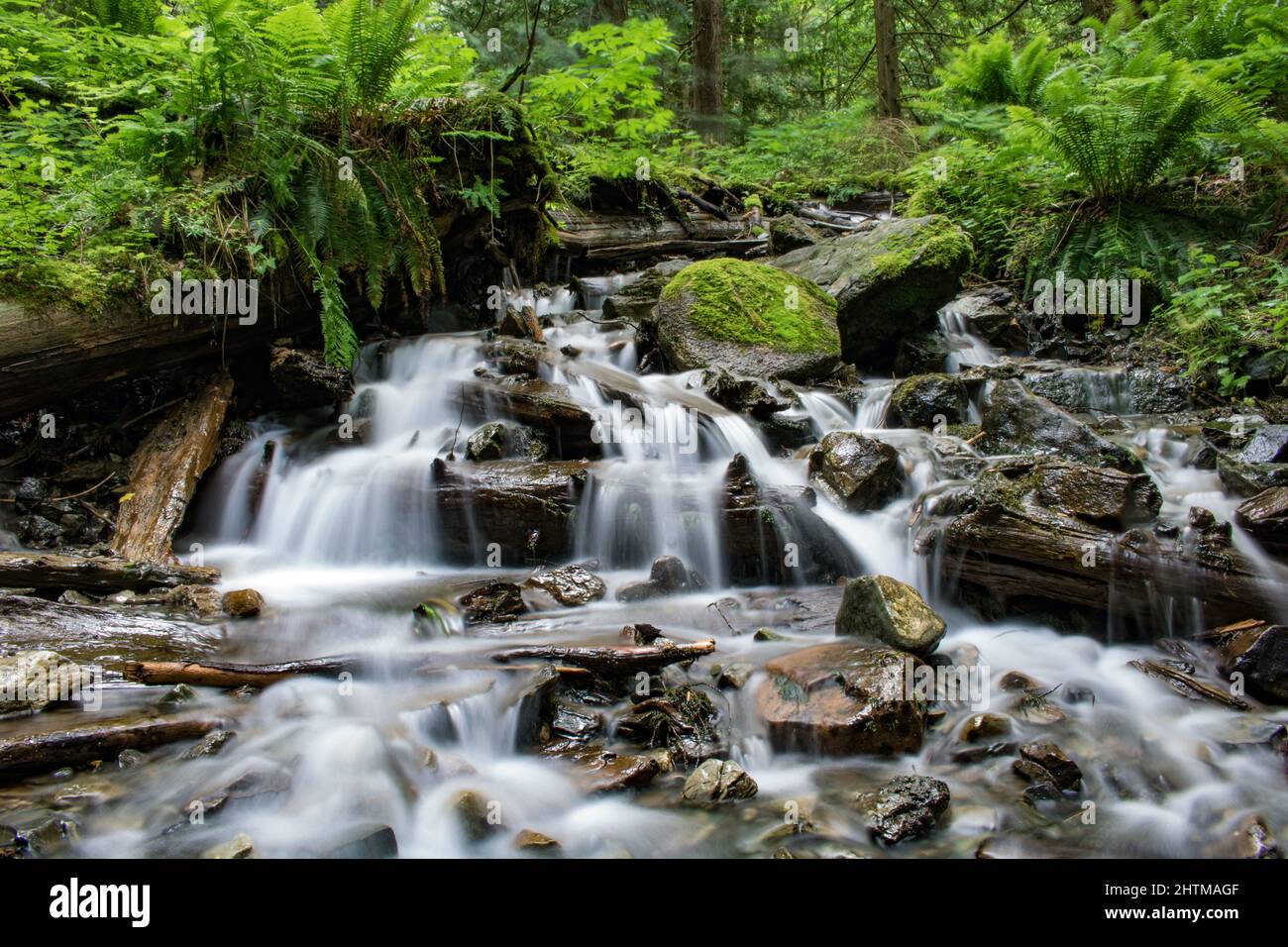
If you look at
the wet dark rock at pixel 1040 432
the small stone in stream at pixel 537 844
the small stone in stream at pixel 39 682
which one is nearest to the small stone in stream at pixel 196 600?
the small stone in stream at pixel 39 682

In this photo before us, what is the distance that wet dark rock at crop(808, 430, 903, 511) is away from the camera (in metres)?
5.68

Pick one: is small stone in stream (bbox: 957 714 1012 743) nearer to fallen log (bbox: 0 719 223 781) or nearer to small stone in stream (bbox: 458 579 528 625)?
small stone in stream (bbox: 458 579 528 625)

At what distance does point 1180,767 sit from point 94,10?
10450 mm

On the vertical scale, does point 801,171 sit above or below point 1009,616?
above

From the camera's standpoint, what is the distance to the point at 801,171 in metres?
15.8

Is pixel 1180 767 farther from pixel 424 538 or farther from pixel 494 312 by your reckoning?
pixel 494 312

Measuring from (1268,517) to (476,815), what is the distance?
467 centimetres

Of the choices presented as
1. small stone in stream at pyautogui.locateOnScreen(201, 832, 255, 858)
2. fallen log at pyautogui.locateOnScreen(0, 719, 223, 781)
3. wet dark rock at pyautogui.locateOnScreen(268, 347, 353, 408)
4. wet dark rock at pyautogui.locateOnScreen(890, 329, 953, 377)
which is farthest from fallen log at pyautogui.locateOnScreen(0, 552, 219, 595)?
wet dark rock at pyautogui.locateOnScreen(890, 329, 953, 377)

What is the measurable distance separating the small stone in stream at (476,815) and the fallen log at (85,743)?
1226 millimetres

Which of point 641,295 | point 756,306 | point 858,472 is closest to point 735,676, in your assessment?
point 858,472

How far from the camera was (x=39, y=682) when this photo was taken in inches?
129

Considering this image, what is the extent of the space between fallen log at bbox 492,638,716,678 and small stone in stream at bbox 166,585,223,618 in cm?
183
